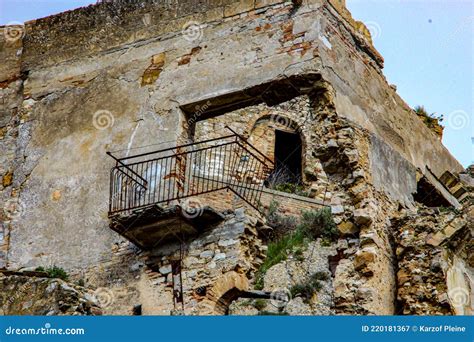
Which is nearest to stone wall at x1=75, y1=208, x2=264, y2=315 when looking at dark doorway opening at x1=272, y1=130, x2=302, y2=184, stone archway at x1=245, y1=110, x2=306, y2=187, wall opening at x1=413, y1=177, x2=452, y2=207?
wall opening at x1=413, y1=177, x2=452, y2=207

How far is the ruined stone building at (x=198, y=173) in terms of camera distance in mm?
12703

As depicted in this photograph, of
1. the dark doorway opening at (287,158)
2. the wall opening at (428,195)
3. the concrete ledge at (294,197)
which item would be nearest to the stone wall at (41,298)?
the wall opening at (428,195)

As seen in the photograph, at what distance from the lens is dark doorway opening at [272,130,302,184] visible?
22797 millimetres

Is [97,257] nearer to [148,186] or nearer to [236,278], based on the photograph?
[148,186]

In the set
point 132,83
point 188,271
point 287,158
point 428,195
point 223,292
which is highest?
point 287,158

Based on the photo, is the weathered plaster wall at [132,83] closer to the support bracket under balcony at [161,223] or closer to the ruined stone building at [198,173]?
the ruined stone building at [198,173]

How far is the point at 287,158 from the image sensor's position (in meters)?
24.5

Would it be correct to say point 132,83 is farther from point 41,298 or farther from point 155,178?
point 41,298

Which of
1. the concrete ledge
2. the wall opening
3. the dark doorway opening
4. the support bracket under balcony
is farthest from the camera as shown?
the dark doorway opening

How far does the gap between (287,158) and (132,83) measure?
32.8 ft

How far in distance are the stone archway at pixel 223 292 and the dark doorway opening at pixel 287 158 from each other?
32.9 feet

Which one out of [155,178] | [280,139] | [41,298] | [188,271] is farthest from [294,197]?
[41,298]

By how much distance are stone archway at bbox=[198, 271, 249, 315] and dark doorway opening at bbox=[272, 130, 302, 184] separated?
10019 mm

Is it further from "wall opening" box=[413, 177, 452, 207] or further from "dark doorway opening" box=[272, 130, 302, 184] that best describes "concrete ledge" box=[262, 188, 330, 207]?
"wall opening" box=[413, 177, 452, 207]
